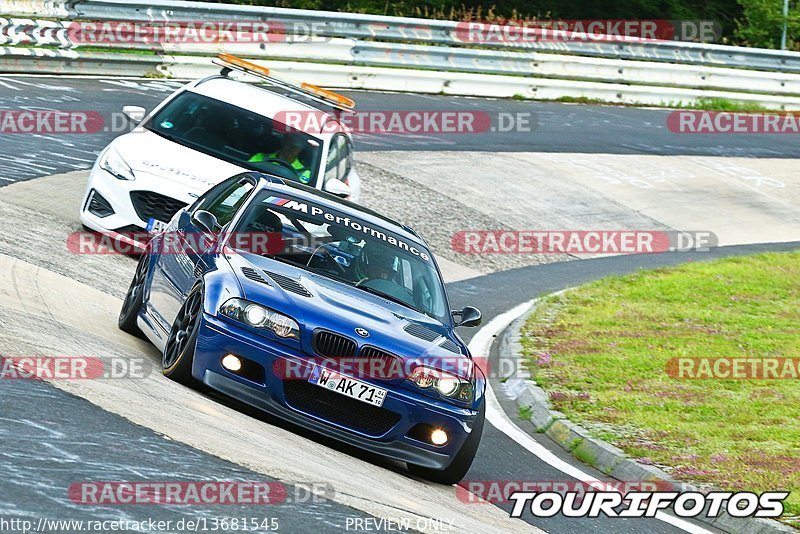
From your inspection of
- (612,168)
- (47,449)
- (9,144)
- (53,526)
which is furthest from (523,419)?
(612,168)

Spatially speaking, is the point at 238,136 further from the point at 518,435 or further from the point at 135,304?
the point at 518,435

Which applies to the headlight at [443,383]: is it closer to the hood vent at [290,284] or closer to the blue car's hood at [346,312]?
the blue car's hood at [346,312]

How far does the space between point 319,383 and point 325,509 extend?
4.74 feet

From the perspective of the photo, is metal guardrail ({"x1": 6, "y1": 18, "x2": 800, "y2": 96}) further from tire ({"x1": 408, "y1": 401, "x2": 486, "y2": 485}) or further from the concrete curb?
tire ({"x1": 408, "y1": 401, "x2": 486, "y2": 485})

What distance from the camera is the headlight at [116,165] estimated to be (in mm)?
12516

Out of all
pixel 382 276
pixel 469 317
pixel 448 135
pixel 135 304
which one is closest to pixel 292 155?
pixel 135 304

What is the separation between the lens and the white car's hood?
12469mm

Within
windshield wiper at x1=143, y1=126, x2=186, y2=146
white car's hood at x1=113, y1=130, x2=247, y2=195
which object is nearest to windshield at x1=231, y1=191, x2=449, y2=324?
white car's hood at x1=113, y1=130, x2=247, y2=195

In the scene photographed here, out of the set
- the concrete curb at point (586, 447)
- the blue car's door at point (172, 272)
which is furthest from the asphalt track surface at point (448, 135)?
the concrete curb at point (586, 447)

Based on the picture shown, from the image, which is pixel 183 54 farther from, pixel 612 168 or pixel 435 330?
pixel 435 330

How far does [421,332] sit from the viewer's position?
27.7ft

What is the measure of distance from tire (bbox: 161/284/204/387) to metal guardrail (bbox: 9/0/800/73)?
14.1m

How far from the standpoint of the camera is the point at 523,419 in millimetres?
11062

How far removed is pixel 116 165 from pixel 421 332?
5.27m
